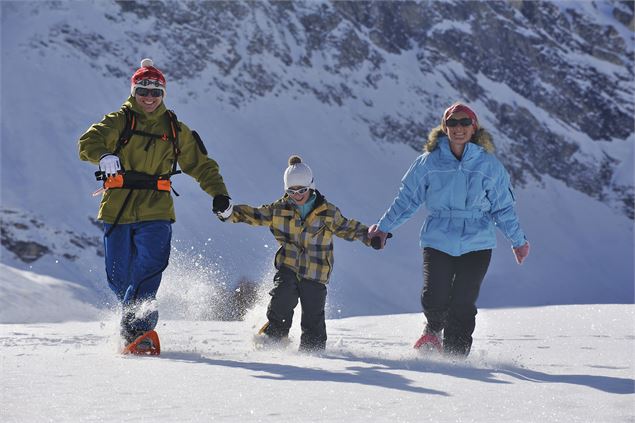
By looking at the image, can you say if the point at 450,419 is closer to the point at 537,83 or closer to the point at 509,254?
the point at 509,254

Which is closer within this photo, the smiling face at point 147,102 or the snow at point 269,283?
the snow at point 269,283

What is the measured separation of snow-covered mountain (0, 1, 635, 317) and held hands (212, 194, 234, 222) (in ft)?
68.7

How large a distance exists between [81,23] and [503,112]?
92.3 feet

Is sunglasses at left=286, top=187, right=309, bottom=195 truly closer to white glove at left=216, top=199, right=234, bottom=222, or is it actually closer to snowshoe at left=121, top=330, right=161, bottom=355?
white glove at left=216, top=199, right=234, bottom=222

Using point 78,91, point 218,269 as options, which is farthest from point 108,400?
point 78,91

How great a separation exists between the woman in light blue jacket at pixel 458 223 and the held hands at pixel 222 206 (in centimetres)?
141

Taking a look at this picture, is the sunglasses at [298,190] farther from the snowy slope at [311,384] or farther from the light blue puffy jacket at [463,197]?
the snowy slope at [311,384]

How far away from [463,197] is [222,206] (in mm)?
1704

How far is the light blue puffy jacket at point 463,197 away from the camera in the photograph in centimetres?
519

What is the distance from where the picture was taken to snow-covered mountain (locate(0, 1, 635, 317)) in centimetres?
3025

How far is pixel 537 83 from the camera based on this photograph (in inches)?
2238

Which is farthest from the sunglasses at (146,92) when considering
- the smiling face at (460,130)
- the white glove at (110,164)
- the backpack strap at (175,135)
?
the smiling face at (460,130)

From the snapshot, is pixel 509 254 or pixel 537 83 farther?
pixel 537 83

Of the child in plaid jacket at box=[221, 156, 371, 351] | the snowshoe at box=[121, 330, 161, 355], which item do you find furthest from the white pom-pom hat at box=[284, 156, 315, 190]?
the snowshoe at box=[121, 330, 161, 355]
